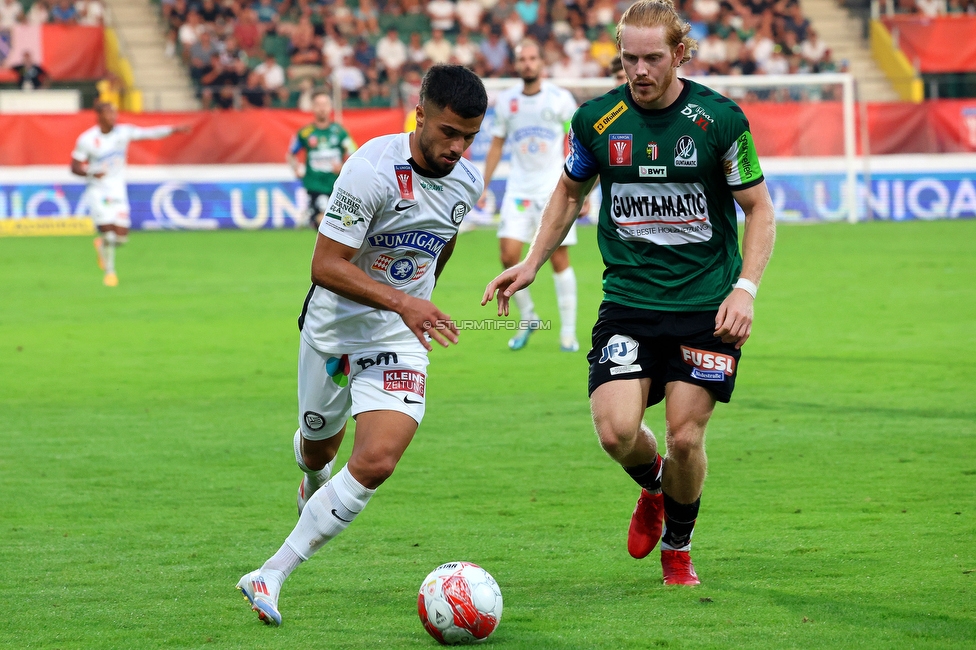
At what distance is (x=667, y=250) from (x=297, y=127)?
20961mm

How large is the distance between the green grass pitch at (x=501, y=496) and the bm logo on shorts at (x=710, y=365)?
83 centimetres

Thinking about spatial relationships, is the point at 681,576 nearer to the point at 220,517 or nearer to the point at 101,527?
the point at 220,517

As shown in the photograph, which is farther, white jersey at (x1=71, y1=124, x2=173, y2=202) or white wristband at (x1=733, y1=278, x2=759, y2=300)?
white jersey at (x1=71, y1=124, x2=173, y2=202)

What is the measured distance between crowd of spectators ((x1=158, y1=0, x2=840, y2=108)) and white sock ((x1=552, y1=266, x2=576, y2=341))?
53.6 ft

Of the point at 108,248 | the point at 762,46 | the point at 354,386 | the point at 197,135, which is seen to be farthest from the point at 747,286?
the point at 762,46

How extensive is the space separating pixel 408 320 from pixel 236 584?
1.33 metres

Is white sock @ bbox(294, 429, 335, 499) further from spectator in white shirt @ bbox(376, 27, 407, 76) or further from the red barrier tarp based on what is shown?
spectator in white shirt @ bbox(376, 27, 407, 76)

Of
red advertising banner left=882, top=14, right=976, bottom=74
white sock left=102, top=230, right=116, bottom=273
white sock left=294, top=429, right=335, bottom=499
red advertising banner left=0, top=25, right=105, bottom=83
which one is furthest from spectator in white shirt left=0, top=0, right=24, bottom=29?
white sock left=294, top=429, right=335, bottom=499

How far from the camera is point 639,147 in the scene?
5039mm

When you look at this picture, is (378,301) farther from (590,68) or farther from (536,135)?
(590,68)

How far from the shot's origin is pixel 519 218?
1186 centimetres

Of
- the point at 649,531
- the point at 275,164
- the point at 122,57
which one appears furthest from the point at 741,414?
the point at 122,57

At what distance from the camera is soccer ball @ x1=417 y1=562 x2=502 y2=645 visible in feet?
14.4

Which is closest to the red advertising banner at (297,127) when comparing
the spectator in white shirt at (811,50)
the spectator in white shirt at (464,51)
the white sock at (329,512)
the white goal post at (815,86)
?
the white goal post at (815,86)
